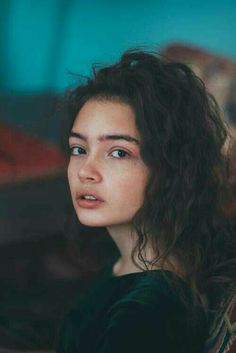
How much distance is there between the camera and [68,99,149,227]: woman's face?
1286 mm

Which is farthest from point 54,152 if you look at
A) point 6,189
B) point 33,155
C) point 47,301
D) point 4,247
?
point 47,301

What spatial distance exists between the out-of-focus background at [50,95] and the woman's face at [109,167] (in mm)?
262

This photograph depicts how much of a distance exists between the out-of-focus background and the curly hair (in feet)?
0.62

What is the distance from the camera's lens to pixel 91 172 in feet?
4.28

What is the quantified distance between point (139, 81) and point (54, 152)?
0.41 meters

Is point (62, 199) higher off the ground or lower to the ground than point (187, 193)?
lower

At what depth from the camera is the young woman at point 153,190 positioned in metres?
1.27

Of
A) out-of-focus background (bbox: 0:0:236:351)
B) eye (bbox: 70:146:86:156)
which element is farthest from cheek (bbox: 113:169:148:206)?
out-of-focus background (bbox: 0:0:236:351)

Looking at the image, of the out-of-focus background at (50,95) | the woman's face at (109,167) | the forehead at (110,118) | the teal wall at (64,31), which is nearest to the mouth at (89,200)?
the woman's face at (109,167)

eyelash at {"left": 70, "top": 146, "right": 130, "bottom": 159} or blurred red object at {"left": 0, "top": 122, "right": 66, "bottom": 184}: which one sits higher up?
eyelash at {"left": 70, "top": 146, "right": 130, "bottom": 159}

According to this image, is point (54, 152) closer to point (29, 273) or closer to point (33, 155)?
point (33, 155)

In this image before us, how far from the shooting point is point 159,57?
1445mm

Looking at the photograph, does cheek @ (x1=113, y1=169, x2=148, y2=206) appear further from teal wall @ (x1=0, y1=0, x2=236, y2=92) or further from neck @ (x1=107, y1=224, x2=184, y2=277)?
teal wall @ (x1=0, y1=0, x2=236, y2=92)

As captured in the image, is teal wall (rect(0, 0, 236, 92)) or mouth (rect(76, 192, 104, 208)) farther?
teal wall (rect(0, 0, 236, 92))
